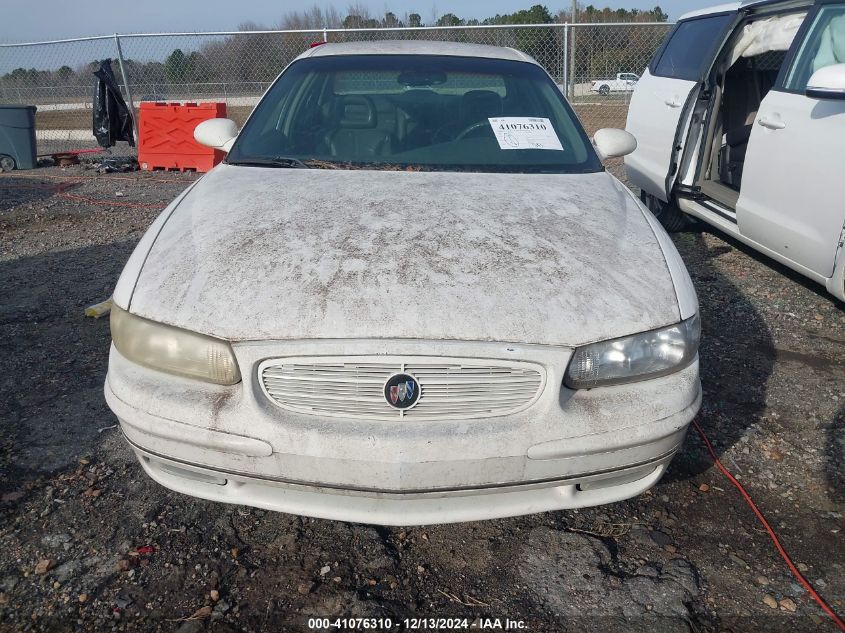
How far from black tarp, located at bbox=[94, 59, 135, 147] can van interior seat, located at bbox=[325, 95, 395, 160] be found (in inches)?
327

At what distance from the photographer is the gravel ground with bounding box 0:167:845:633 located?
193cm

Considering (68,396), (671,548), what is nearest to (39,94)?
(68,396)

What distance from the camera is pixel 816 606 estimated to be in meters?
1.96

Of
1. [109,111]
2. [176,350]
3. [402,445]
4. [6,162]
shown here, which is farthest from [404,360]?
[6,162]

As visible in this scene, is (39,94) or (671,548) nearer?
(671,548)

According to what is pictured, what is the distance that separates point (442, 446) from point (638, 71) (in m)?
10.8

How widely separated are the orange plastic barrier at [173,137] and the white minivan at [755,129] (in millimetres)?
6181

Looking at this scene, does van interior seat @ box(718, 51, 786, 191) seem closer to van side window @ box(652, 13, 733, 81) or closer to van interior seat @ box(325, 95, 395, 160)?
van side window @ box(652, 13, 733, 81)

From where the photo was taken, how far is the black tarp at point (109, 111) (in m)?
10.1

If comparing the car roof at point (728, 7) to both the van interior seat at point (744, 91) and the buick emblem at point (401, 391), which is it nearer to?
the van interior seat at point (744, 91)

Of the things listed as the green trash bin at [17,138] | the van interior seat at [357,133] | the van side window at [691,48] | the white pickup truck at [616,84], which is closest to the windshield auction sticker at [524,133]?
the van interior seat at [357,133]

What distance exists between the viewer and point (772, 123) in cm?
407

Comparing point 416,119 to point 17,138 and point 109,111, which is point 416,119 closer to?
point 109,111

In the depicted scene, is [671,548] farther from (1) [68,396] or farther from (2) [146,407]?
(1) [68,396]
